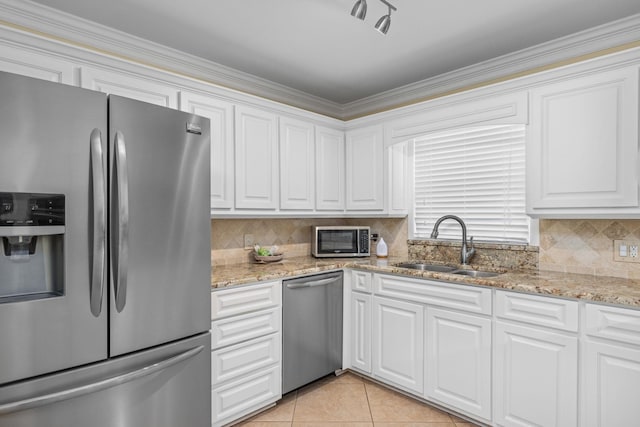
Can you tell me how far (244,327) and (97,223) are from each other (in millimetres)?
1189

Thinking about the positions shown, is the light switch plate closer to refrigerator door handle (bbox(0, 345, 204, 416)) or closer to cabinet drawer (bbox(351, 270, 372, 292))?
cabinet drawer (bbox(351, 270, 372, 292))

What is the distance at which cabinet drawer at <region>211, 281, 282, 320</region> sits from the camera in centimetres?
222

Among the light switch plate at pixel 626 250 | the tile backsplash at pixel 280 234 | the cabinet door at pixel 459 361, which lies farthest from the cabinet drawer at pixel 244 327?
the light switch plate at pixel 626 250

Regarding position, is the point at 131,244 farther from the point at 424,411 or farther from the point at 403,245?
the point at 403,245

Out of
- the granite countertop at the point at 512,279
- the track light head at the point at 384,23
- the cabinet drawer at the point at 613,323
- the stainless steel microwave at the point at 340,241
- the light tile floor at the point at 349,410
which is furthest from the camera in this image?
the stainless steel microwave at the point at 340,241

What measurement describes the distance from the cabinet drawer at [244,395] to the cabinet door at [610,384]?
→ 180cm

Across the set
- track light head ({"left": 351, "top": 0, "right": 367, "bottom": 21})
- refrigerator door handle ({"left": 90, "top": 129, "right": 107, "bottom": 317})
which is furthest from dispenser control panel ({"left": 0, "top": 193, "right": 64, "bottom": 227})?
track light head ({"left": 351, "top": 0, "right": 367, "bottom": 21})

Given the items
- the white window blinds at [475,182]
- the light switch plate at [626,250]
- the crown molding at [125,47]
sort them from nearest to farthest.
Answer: the crown molding at [125,47] → the light switch plate at [626,250] → the white window blinds at [475,182]

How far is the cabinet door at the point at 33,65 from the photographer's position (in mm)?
1813

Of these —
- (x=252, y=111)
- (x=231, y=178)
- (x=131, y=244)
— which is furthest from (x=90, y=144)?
(x=252, y=111)

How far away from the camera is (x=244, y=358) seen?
2.37 meters

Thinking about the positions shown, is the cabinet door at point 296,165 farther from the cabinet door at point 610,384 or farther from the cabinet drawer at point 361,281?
the cabinet door at point 610,384

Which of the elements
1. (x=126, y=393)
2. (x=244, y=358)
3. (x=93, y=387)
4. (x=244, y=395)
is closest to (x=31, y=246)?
(x=93, y=387)

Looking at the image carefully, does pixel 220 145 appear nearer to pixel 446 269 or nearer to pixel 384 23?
pixel 384 23
